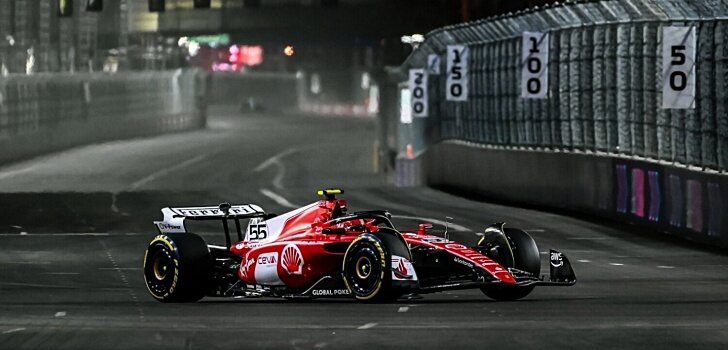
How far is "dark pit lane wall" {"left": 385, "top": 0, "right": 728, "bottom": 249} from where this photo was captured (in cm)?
2741

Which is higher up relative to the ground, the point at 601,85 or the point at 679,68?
the point at 679,68

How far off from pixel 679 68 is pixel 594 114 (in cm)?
686

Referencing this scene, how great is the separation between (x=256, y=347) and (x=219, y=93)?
5642 inches

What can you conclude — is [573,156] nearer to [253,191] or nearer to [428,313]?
[253,191]

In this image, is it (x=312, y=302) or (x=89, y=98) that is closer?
(x=312, y=302)

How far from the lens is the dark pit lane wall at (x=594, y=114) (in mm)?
27406

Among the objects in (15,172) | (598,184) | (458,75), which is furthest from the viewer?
(15,172)

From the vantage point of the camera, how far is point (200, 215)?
18938 millimetres

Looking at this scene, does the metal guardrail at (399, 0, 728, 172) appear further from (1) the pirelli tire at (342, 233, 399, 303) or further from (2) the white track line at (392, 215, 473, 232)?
(1) the pirelli tire at (342, 233, 399, 303)

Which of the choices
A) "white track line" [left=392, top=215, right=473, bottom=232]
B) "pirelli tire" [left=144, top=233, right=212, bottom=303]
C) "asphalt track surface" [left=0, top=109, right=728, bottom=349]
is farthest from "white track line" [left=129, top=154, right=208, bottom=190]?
"pirelli tire" [left=144, top=233, right=212, bottom=303]

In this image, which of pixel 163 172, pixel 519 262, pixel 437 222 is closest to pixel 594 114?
pixel 437 222

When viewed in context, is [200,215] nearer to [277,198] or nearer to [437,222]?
[437,222]

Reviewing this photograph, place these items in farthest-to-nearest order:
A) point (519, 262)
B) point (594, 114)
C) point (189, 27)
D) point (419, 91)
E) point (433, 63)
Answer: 1. point (189, 27)
2. point (433, 63)
3. point (419, 91)
4. point (594, 114)
5. point (519, 262)

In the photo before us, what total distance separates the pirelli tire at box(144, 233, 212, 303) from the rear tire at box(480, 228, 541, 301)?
3.10 m
